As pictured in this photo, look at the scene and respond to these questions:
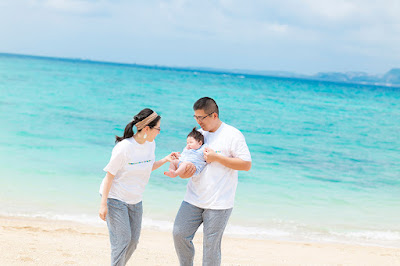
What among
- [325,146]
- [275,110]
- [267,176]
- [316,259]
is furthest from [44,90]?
[316,259]

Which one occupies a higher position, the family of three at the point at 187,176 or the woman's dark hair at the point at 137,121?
the woman's dark hair at the point at 137,121

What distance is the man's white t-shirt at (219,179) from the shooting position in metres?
3.73

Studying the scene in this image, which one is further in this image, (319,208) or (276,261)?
(319,208)

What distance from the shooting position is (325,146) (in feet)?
53.2

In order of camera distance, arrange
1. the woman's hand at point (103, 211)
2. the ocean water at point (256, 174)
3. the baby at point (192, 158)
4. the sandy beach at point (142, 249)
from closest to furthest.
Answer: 1. the woman's hand at point (103, 211)
2. the baby at point (192, 158)
3. the sandy beach at point (142, 249)
4. the ocean water at point (256, 174)

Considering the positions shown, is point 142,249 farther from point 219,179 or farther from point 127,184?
point 219,179

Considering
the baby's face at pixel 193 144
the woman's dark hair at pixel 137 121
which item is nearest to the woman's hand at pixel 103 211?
the woman's dark hair at pixel 137 121

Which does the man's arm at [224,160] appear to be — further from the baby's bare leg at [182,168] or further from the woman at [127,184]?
the woman at [127,184]

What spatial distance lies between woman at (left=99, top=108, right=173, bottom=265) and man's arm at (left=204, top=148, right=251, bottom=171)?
0.48 metres

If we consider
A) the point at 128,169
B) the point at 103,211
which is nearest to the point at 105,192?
the point at 103,211

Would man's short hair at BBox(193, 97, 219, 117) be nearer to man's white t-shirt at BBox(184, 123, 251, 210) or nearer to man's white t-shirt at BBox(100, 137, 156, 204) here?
man's white t-shirt at BBox(184, 123, 251, 210)

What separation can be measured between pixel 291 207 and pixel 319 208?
551 millimetres

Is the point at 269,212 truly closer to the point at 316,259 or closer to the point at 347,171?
the point at 316,259

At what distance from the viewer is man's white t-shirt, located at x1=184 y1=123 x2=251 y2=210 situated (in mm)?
3729
